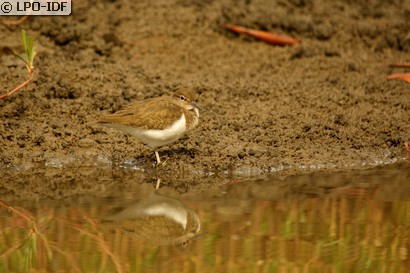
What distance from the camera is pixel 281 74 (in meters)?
11.2

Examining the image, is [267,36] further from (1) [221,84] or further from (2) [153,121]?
(2) [153,121]

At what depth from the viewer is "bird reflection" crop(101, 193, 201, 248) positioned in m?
6.59

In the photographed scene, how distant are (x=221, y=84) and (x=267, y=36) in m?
1.88

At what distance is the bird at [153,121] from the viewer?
27.6ft

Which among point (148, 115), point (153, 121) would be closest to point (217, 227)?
point (153, 121)

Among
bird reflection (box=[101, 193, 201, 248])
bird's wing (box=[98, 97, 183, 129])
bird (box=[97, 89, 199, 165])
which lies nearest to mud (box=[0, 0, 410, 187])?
bird (box=[97, 89, 199, 165])

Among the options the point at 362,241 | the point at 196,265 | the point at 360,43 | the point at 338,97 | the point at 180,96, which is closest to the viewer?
the point at 196,265

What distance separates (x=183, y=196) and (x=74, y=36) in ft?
15.0

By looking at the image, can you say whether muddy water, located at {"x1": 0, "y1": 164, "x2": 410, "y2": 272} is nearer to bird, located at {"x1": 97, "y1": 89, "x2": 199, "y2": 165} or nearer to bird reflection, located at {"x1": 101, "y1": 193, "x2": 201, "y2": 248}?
bird reflection, located at {"x1": 101, "y1": 193, "x2": 201, "y2": 248}

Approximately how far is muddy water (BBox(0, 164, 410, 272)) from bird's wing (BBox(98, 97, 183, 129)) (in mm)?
564

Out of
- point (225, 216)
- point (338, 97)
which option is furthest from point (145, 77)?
point (225, 216)

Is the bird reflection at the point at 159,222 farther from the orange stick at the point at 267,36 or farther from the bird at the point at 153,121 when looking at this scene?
the orange stick at the point at 267,36

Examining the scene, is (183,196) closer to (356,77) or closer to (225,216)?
(225,216)


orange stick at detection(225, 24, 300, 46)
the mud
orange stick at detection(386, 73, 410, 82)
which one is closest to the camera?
the mud
